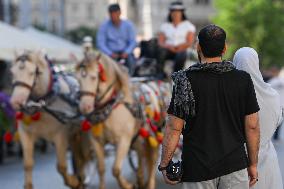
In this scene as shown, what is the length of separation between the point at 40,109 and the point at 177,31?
3282 mm

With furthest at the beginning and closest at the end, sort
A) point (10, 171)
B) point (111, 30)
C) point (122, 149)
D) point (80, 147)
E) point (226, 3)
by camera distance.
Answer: point (226, 3) → point (10, 171) → point (111, 30) → point (80, 147) → point (122, 149)

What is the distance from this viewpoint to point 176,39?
499 inches

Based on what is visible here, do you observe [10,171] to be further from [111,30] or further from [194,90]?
[194,90]

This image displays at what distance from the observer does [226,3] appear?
59438 mm

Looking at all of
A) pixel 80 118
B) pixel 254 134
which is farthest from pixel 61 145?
pixel 254 134

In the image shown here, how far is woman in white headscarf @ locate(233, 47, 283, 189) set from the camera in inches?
245

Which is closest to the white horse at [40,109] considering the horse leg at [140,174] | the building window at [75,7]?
the horse leg at [140,174]

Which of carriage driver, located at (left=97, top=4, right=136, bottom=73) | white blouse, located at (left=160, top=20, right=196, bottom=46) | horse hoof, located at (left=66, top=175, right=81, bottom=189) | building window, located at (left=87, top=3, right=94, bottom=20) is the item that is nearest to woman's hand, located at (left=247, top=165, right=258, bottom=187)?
horse hoof, located at (left=66, top=175, right=81, bottom=189)

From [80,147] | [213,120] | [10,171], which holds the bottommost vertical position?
[10,171]

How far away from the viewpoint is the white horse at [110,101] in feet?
31.9

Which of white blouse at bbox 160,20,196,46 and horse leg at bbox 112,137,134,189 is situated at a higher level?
white blouse at bbox 160,20,196,46

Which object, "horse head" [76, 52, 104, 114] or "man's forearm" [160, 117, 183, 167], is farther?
"horse head" [76, 52, 104, 114]

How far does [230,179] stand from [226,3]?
179 ft

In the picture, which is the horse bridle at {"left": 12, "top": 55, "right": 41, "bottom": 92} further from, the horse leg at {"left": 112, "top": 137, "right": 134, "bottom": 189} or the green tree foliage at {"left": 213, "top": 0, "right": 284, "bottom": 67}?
the green tree foliage at {"left": 213, "top": 0, "right": 284, "bottom": 67}
